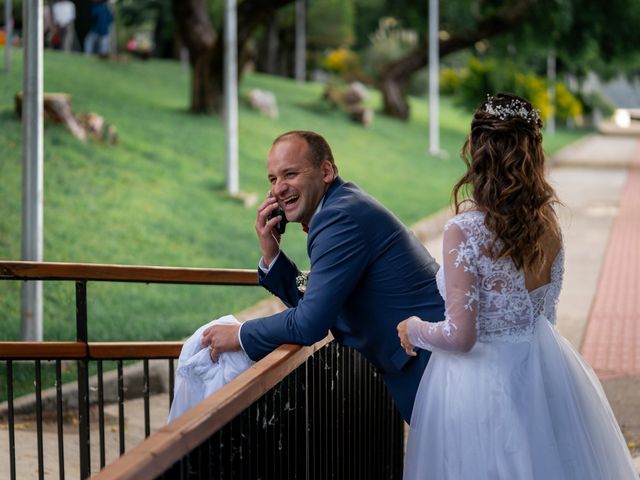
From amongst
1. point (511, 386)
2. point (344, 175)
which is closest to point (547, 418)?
point (511, 386)

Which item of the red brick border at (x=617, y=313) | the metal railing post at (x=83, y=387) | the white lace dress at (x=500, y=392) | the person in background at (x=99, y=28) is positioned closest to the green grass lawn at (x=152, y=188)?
the person in background at (x=99, y=28)

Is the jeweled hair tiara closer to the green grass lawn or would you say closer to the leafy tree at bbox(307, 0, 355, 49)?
the green grass lawn

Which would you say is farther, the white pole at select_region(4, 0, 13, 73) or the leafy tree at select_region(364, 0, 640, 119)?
the leafy tree at select_region(364, 0, 640, 119)

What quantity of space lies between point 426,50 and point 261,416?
114ft

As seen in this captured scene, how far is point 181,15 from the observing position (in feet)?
76.5

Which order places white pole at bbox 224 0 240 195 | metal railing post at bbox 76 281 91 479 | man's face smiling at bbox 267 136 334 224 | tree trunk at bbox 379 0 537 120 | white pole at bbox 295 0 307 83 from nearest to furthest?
man's face smiling at bbox 267 136 334 224 < metal railing post at bbox 76 281 91 479 < white pole at bbox 224 0 240 195 < tree trunk at bbox 379 0 537 120 < white pole at bbox 295 0 307 83

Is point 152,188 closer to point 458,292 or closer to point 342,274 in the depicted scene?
point 342,274

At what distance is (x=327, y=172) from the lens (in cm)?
412

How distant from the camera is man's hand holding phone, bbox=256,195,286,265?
4176mm

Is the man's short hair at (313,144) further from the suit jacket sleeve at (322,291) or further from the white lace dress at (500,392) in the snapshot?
the white lace dress at (500,392)

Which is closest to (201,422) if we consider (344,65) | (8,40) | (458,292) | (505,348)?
(458,292)

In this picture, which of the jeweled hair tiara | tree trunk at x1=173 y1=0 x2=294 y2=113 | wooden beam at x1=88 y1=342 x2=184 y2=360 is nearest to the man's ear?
the jeweled hair tiara

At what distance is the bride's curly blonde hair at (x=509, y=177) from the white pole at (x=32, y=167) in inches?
230

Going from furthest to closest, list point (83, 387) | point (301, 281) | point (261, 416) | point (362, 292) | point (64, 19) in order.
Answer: point (64, 19) → point (83, 387) → point (301, 281) → point (362, 292) → point (261, 416)
